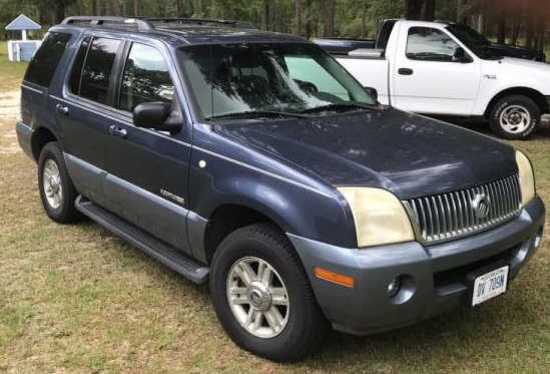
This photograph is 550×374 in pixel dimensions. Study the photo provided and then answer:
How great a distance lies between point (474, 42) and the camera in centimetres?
981

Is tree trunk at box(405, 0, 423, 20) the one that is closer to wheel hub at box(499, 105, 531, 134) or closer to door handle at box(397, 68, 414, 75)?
door handle at box(397, 68, 414, 75)

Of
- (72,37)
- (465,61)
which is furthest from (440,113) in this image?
(72,37)

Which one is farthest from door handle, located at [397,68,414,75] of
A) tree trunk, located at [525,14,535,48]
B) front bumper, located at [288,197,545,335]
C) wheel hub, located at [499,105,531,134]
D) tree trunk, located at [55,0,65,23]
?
tree trunk, located at [55,0,65,23]

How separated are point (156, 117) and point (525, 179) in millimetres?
2234

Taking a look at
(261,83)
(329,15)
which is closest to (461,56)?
(261,83)

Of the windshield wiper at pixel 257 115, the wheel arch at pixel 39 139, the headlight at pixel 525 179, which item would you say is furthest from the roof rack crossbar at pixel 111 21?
the headlight at pixel 525 179

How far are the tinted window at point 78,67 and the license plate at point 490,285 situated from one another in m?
3.43

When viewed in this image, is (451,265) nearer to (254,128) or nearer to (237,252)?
(237,252)

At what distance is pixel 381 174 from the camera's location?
3186 millimetres

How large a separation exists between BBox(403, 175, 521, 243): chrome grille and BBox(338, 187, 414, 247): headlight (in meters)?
0.06

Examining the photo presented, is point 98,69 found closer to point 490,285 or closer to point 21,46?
point 490,285

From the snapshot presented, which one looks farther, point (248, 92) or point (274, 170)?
point (248, 92)

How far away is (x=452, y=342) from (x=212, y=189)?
1.62 meters

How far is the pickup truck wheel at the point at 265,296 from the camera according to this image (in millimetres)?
3238
